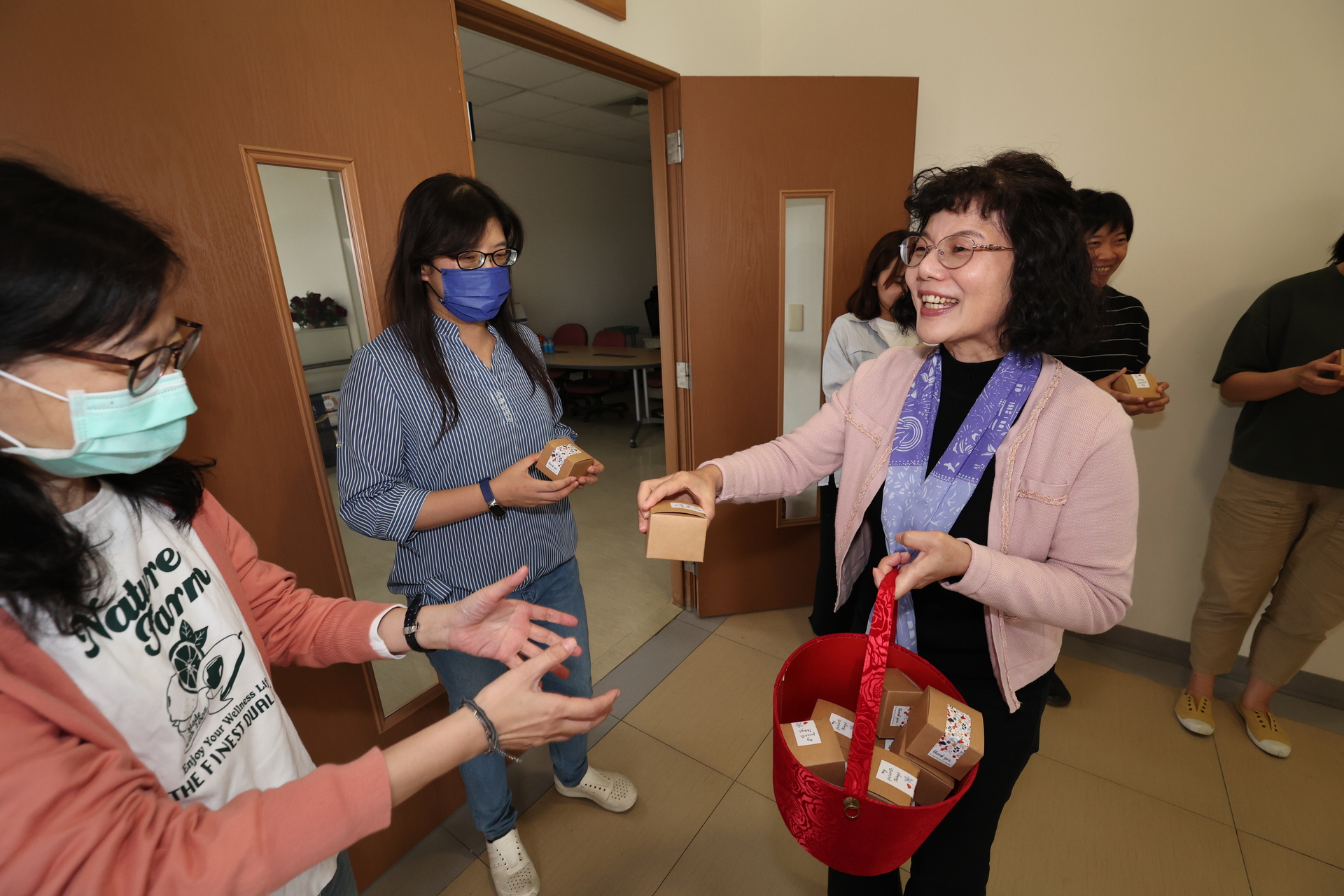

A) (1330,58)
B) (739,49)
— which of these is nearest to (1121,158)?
(1330,58)

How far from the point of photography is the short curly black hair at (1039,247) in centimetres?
101

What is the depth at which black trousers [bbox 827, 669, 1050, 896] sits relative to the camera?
1.08 metres

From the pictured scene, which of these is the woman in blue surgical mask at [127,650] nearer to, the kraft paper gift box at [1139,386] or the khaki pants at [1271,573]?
the kraft paper gift box at [1139,386]

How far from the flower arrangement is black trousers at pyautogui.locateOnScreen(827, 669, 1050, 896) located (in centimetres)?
166

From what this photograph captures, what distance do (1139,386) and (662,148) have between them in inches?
76.0

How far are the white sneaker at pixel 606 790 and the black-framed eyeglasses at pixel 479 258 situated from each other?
156 centimetres

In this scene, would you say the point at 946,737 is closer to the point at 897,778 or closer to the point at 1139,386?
the point at 897,778

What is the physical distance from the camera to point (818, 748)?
3.05 ft

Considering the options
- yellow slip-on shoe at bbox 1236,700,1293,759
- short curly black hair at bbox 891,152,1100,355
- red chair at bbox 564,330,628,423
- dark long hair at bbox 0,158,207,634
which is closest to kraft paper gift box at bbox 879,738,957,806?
short curly black hair at bbox 891,152,1100,355

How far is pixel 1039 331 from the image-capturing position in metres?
1.04

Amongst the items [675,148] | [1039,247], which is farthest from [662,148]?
[1039,247]

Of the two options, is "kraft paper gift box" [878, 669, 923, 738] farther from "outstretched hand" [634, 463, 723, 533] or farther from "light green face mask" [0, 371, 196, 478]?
"light green face mask" [0, 371, 196, 478]

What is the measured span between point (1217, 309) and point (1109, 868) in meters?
1.93

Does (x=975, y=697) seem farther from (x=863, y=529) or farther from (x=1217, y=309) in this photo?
(x=1217, y=309)
